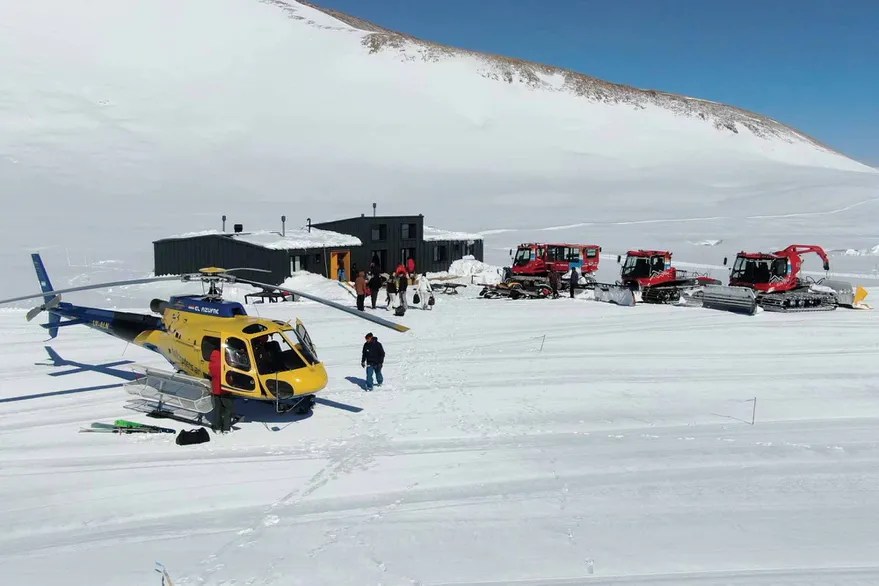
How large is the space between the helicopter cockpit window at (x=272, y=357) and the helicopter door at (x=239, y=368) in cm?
12

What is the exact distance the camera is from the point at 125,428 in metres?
9.70

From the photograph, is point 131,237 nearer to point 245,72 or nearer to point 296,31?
point 245,72

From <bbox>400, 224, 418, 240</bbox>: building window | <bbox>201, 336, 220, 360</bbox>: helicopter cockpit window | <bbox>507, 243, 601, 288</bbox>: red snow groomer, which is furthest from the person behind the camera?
<bbox>400, 224, 418, 240</bbox>: building window

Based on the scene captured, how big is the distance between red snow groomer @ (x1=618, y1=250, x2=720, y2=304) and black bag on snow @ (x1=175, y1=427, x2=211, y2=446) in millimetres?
16627

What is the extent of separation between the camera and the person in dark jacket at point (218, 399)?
383 inches

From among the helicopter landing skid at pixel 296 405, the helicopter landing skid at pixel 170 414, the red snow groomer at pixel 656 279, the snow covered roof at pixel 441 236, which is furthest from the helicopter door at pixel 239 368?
the snow covered roof at pixel 441 236

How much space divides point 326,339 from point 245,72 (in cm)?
6454

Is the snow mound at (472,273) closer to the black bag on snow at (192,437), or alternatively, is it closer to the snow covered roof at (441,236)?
the snow covered roof at (441,236)

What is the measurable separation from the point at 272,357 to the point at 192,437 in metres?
1.59

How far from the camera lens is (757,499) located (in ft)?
25.4

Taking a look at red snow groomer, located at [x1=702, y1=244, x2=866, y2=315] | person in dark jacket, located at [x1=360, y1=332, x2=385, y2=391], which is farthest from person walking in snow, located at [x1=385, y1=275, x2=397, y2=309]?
red snow groomer, located at [x1=702, y1=244, x2=866, y2=315]

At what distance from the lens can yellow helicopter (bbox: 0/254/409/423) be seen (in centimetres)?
980

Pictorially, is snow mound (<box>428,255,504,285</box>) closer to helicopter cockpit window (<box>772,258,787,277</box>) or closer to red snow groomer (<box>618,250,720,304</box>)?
red snow groomer (<box>618,250,720,304</box>)

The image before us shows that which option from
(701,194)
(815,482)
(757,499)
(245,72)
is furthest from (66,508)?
(245,72)
